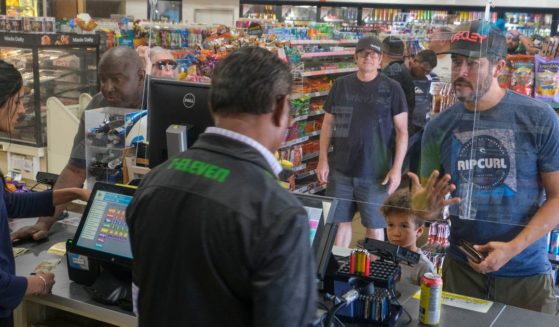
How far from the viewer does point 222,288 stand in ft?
4.37

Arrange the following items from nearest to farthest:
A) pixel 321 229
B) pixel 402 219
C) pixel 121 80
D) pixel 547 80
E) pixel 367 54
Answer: pixel 321 229, pixel 402 219, pixel 367 54, pixel 547 80, pixel 121 80

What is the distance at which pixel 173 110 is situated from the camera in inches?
107

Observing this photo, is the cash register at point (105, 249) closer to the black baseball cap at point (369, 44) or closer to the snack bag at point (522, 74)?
the black baseball cap at point (369, 44)

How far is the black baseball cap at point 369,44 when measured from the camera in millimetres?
3305

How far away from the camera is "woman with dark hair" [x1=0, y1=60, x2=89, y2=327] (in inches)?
89.2

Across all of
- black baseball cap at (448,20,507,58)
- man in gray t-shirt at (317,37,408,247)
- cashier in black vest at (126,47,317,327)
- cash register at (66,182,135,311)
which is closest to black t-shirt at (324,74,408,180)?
man in gray t-shirt at (317,37,408,247)

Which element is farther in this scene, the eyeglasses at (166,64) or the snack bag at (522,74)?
the eyeglasses at (166,64)

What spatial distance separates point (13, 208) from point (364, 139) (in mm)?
1727

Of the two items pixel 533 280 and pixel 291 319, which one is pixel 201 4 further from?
pixel 291 319

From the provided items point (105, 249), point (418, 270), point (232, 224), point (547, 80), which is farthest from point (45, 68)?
point (232, 224)

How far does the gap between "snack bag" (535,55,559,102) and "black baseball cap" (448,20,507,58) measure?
669mm

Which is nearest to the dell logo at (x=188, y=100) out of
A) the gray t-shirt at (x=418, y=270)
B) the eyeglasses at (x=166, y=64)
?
the gray t-shirt at (x=418, y=270)

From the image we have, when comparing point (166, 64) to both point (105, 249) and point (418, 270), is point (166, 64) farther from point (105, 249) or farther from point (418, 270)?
point (418, 270)

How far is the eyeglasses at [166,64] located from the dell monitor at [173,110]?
201cm
